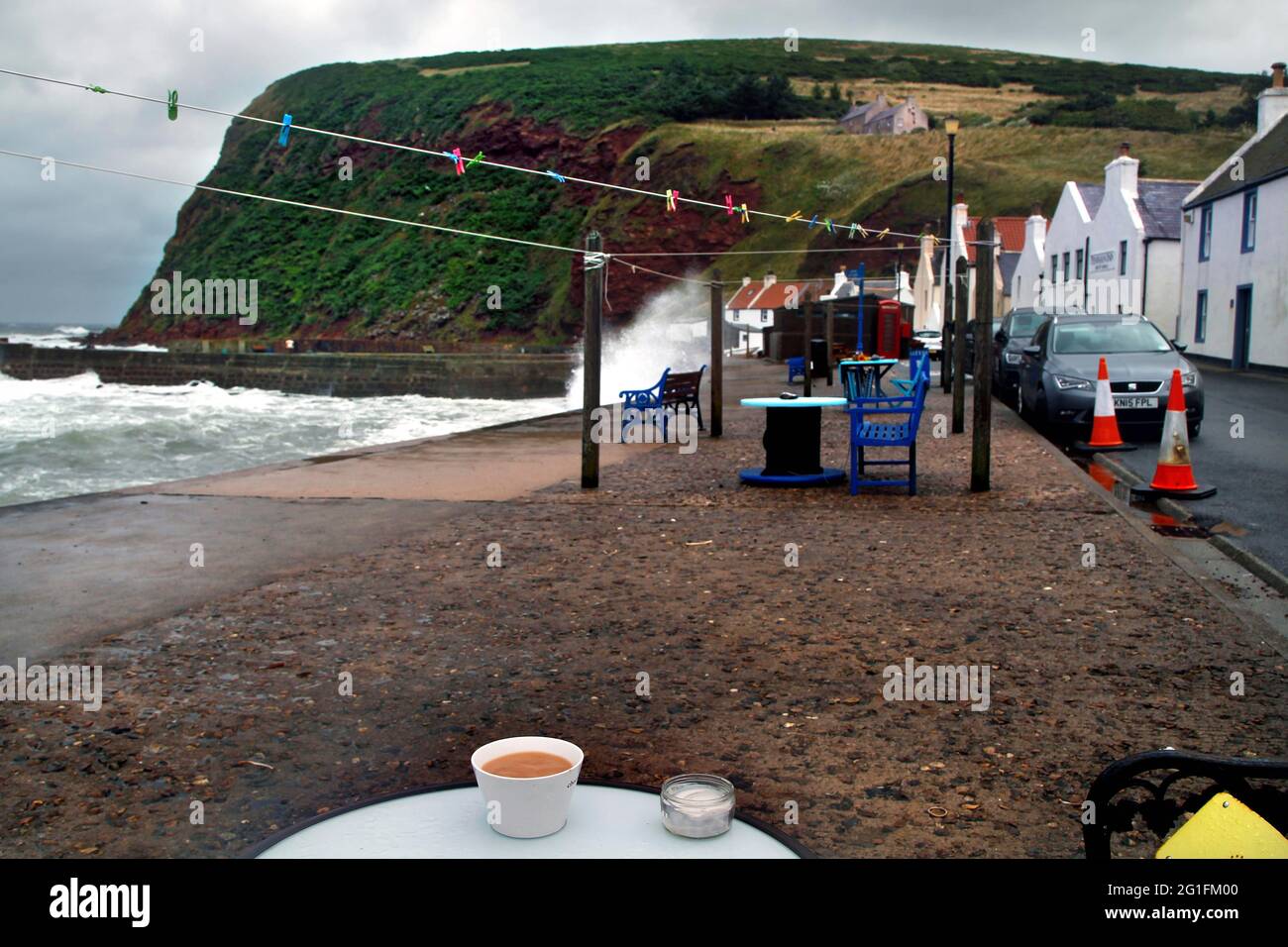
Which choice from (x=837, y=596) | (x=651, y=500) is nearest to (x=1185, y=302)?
(x=651, y=500)

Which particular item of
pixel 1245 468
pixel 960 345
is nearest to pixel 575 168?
pixel 960 345

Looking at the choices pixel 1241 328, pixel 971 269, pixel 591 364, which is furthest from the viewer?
pixel 971 269

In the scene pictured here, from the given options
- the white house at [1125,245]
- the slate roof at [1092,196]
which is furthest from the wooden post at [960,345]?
the slate roof at [1092,196]

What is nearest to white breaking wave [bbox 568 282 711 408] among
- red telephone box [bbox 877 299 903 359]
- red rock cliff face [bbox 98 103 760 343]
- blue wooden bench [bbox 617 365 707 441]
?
red rock cliff face [bbox 98 103 760 343]

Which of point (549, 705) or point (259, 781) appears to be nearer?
point (259, 781)

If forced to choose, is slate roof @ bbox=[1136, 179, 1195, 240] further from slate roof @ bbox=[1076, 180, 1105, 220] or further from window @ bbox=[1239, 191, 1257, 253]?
window @ bbox=[1239, 191, 1257, 253]

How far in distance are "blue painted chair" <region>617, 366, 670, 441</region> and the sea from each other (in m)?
5.16

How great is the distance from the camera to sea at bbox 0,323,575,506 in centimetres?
2086

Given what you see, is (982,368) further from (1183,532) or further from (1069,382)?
(1069,382)

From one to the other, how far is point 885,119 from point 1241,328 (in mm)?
88844

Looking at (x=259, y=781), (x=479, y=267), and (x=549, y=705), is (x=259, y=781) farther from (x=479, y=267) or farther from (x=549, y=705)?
(x=479, y=267)

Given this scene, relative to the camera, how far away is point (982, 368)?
1023cm

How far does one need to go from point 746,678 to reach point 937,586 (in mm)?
2105

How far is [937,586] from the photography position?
6613mm
